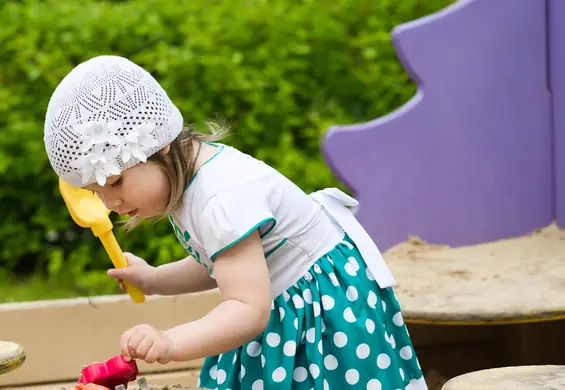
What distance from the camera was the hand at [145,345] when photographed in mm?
1298

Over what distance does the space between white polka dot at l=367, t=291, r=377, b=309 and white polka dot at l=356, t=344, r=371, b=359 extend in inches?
2.7

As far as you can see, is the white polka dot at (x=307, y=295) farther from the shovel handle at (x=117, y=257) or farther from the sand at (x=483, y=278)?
the sand at (x=483, y=278)

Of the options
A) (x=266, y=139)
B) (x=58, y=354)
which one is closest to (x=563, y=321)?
(x=266, y=139)

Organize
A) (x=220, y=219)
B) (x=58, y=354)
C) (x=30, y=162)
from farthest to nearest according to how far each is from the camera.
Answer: (x=30, y=162) → (x=58, y=354) → (x=220, y=219)

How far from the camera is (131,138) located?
1.42 meters

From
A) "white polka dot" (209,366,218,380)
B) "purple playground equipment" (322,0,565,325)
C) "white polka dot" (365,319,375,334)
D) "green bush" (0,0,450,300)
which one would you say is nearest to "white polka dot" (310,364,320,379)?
"white polka dot" (365,319,375,334)

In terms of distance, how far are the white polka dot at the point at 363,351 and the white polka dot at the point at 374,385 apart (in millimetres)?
42

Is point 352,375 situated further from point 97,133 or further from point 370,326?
point 97,133

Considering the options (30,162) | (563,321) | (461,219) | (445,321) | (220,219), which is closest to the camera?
(220,219)

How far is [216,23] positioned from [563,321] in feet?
4.62

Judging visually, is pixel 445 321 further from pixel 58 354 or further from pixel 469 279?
pixel 58 354

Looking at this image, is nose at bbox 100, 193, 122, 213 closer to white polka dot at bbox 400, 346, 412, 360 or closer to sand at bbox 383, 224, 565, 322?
white polka dot at bbox 400, 346, 412, 360

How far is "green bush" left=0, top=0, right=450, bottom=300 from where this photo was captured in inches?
123

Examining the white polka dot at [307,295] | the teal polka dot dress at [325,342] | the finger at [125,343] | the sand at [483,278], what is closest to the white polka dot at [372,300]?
the teal polka dot dress at [325,342]
